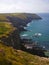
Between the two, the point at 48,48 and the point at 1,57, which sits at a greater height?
the point at 1,57

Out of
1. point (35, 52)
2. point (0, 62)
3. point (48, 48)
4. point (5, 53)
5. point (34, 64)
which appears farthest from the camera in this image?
point (48, 48)

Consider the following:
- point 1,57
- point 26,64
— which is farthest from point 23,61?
point 1,57

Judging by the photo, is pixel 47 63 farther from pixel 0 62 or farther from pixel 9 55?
pixel 0 62

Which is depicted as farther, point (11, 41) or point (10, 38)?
point (10, 38)

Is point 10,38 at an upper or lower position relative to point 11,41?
upper

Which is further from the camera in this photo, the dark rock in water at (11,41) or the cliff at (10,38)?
the cliff at (10,38)

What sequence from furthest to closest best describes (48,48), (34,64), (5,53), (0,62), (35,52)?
(48,48) → (35,52) → (5,53) → (34,64) → (0,62)

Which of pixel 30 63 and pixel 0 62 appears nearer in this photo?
pixel 0 62

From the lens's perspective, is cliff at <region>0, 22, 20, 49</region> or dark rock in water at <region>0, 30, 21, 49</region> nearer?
dark rock in water at <region>0, 30, 21, 49</region>

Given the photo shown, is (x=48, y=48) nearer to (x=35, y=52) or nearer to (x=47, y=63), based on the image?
(x=35, y=52)

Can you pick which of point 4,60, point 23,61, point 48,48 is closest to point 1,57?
point 4,60
